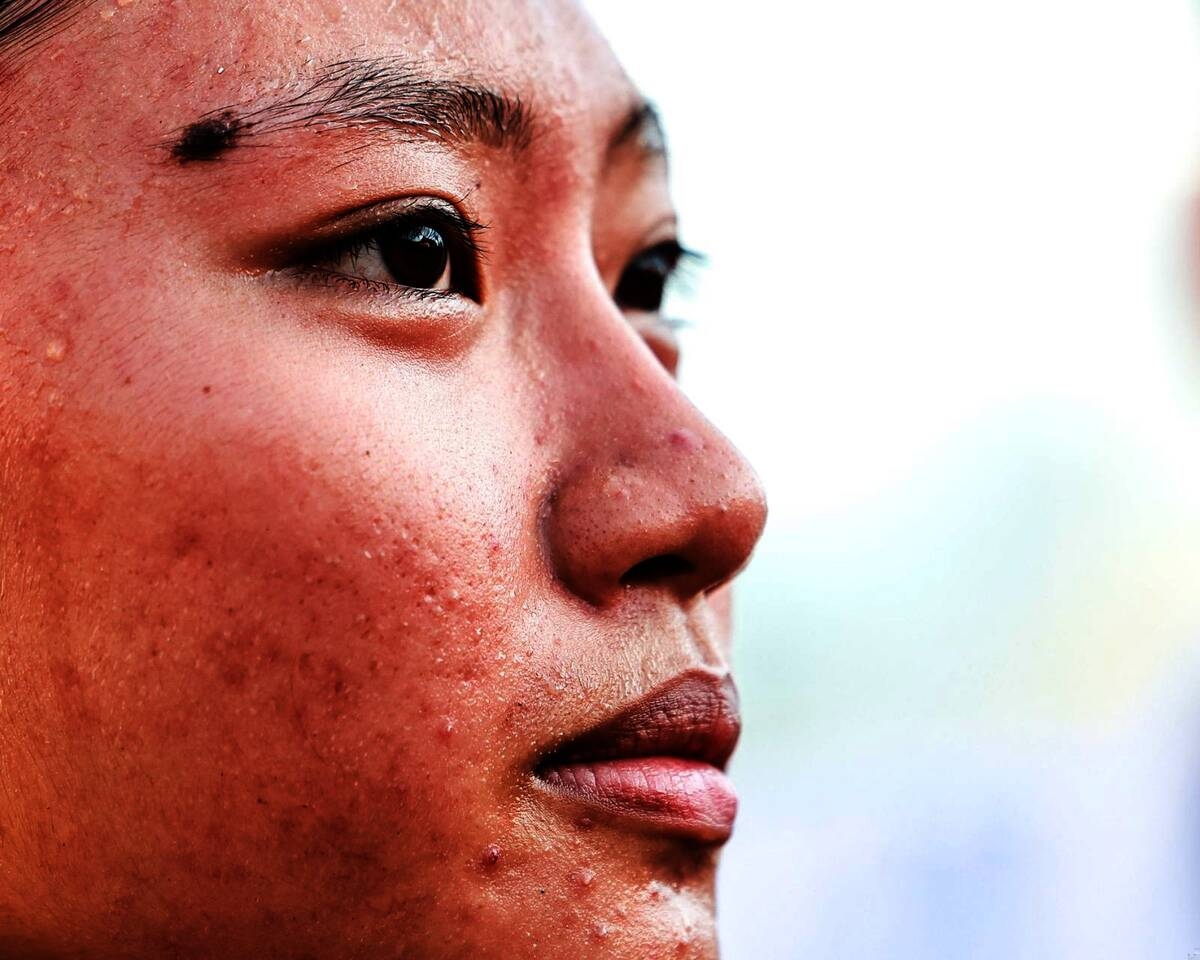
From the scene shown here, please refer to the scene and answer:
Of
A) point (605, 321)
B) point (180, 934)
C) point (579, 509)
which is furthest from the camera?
point (605, 321)

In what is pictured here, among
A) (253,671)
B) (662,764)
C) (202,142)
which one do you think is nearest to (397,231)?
(202,142)

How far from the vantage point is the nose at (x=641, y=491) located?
105 cm

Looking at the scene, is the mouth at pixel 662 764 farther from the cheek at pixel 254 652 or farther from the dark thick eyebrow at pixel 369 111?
the dark thick eyebrow at pixel 369 111

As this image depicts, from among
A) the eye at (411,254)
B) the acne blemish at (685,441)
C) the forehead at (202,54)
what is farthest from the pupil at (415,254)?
the acne blemish at (685,441)

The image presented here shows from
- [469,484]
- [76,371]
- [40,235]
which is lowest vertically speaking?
[469,484]

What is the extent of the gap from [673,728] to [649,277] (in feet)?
2.13

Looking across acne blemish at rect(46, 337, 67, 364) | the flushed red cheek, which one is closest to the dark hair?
acne blemish at rect(46, 337, 67, 364)

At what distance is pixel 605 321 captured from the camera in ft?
3.96

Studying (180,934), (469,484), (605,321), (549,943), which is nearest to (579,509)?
(469,484)

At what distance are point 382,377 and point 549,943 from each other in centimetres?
46

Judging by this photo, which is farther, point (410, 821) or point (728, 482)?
point (728, 482)

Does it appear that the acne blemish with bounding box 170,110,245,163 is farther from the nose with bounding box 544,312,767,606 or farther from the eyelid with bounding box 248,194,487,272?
the nose with bounding box 544,312,767,606

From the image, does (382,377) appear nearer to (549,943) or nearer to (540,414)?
(540,414)

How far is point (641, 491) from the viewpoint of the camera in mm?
1073
